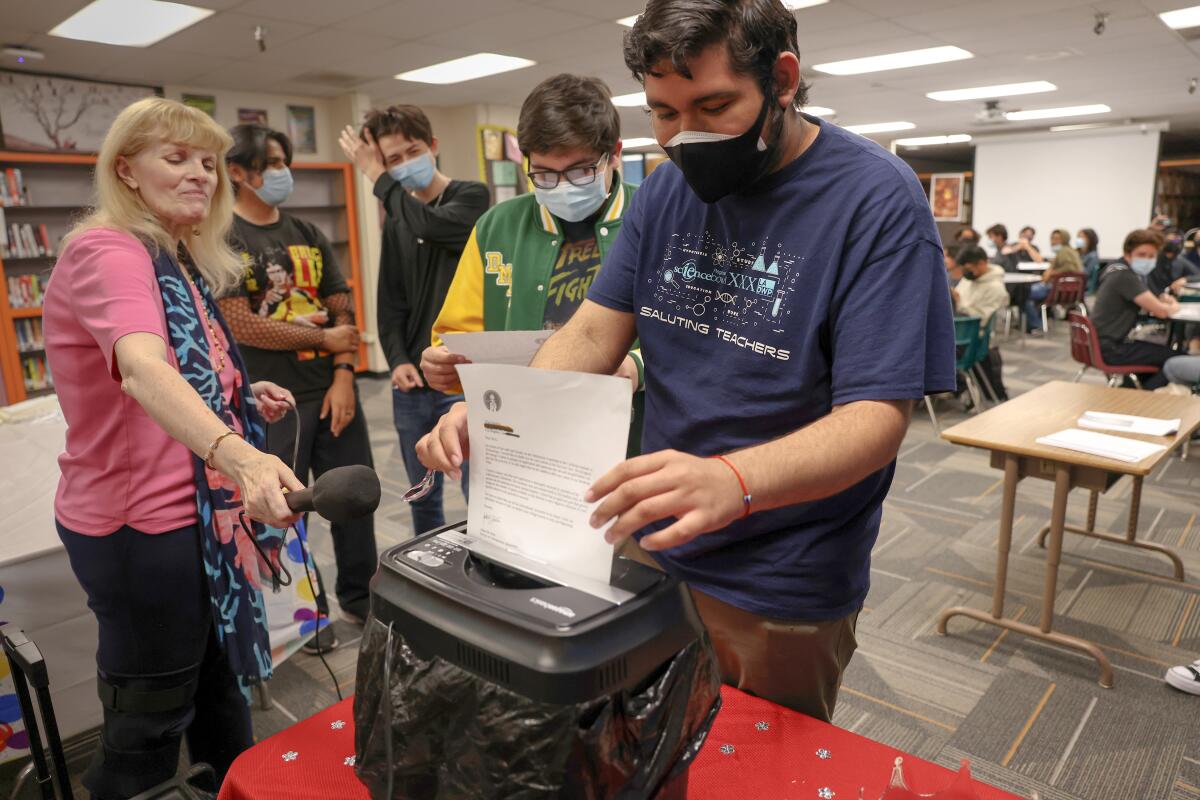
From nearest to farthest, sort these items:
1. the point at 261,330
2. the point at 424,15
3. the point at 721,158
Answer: the point at 721,158
the point at 261,330
the point at 424,15

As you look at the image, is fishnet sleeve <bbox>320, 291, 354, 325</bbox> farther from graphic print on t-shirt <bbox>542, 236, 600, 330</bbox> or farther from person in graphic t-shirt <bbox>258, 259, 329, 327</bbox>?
graphic print on t-shirt <bbox>542, 236, 600, 330</bbox>

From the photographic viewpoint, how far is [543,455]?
2.26 ft

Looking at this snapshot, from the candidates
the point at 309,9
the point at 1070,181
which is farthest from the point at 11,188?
the point at 1070,181

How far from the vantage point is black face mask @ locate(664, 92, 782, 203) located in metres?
0.92

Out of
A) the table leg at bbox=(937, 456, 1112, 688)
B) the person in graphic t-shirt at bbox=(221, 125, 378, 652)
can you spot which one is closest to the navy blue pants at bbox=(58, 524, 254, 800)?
the person in graphic t-shirt at bbox=(221, 125, 378, 652)

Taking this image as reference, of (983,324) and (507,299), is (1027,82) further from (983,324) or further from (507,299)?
(507,299)

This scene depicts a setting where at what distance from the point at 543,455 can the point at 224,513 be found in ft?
3.13

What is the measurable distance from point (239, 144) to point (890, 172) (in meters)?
2.17

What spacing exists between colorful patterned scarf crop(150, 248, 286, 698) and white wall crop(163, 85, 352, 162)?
6551 mm

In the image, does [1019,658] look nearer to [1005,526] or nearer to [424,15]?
[1005,526]

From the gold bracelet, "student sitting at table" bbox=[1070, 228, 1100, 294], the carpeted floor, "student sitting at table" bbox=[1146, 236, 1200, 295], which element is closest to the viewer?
the gold bracelet

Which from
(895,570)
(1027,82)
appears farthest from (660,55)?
(1027,82)

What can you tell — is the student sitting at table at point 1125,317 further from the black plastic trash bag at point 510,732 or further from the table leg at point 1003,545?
the black plastic trash bag at point 510,732

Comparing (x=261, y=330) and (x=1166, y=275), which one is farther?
(x=1166, y=275)
